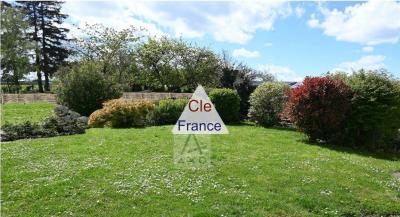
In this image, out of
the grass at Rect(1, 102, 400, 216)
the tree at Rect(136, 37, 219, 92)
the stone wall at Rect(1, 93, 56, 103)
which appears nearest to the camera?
the grass at Rect(1, 102, 400, 216)

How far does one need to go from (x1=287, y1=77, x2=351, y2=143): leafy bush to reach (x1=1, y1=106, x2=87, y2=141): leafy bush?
760cm

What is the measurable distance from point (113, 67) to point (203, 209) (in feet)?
132

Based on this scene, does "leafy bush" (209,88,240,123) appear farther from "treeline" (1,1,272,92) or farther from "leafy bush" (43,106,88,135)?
"treeline" (1,1,272,92)

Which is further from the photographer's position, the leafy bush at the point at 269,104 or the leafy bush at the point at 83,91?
the leafy bush at the point at 83,91

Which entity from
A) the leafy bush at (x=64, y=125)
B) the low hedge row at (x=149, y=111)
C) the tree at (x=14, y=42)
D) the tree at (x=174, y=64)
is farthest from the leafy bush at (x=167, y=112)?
the tree at (x=174, y=64)

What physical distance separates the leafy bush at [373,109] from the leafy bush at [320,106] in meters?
0.40

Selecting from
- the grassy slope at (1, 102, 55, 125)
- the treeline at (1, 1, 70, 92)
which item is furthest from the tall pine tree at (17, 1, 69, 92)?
the grassy slope at (1, 102, 55, 125)

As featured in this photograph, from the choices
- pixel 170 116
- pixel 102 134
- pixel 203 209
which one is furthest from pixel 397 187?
pixel 170 116

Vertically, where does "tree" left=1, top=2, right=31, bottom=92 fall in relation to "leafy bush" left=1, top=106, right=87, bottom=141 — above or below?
above

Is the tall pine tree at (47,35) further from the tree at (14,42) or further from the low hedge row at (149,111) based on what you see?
the low hedge row at (149,111)

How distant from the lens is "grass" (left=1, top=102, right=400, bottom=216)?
6.38 m

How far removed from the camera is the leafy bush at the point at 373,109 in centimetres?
1314

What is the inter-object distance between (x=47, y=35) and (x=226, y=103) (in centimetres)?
4025

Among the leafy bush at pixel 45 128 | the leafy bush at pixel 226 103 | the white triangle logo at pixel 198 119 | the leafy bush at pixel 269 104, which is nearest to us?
the leafy bush at pixel 45 128
